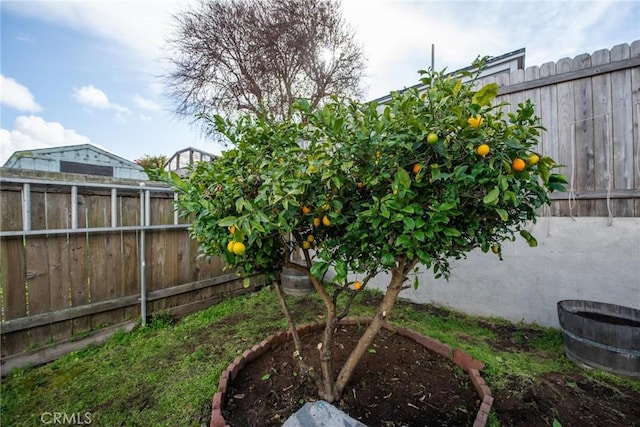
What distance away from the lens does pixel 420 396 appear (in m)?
1.58

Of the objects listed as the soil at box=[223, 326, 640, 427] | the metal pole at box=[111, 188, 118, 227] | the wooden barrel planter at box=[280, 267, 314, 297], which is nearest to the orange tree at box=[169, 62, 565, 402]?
the soil at box=[223, 326, 640, 427]

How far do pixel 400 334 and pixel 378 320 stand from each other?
966 millimetres

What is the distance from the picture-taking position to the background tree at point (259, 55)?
6242 millimetres

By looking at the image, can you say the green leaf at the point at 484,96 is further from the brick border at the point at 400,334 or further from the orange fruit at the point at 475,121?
the brick border at the point at 400,334

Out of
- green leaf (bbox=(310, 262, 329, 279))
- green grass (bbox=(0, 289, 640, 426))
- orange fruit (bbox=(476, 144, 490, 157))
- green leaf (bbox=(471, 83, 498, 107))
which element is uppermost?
green leaf (bbox=(471, 83, 498, 107))

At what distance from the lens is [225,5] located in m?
6.23

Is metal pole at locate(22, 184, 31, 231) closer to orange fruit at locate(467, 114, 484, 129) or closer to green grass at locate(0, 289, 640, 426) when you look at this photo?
green grass at locate(0, 289, 640, 426)

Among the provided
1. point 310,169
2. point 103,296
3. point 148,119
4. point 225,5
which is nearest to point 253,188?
point 310,169

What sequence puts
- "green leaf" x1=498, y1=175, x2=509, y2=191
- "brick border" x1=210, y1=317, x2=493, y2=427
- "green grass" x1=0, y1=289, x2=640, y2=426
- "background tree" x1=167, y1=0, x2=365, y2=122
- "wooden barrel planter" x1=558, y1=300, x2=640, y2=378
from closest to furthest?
"green leaf" x1=498, y1=175, x2=509, y2=191
"brick border" x1=210, y1=317, x2=493, y2=427
"green grass" x1=0, y1=289, x2=640, y2=426
"wooden barrel planter" x1=558, y1=300, x2=640, y2=378
"background tree" x1=167, y1=0, x2=365, y2=122

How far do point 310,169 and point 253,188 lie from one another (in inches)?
13.3

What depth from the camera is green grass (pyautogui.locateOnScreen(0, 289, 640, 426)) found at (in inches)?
66.6

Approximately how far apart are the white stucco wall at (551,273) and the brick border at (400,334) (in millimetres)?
572

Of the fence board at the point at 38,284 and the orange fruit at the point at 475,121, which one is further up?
the orange fruit at the point at 475,121

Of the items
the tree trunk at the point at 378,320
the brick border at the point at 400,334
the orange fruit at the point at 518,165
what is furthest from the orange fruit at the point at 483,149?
the brick border at the point at 400,334
